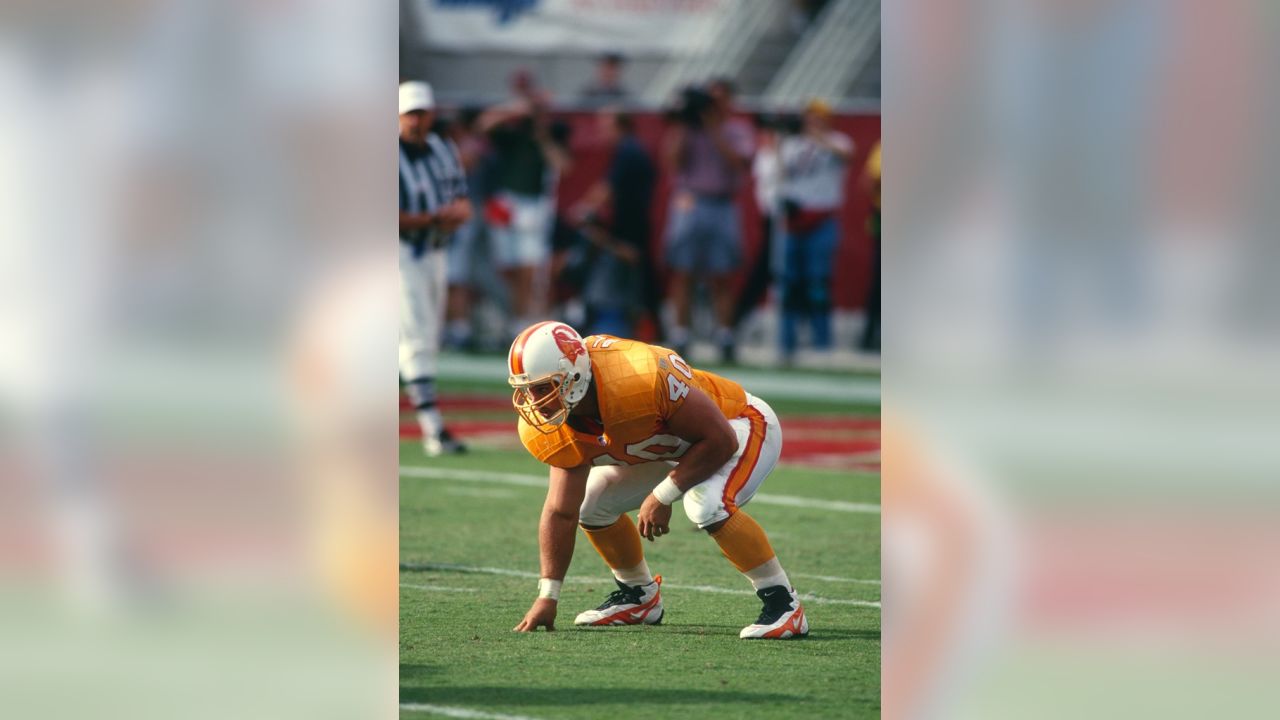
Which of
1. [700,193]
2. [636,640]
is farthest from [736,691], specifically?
[700,193]

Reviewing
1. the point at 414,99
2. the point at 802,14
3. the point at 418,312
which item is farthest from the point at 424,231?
the point at 802,14

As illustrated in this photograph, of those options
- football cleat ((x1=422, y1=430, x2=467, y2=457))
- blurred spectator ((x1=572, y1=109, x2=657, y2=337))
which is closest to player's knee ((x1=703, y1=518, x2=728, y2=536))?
football cleat ((x1=422, y1=430, x2=467, y2=457))

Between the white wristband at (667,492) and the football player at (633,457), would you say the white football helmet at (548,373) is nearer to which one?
the football player at (633,457)

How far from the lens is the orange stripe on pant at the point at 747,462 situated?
5648 millimetres

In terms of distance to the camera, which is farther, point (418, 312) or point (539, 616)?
point (418, 312)

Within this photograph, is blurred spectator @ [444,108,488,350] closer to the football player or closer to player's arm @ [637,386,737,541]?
the football player

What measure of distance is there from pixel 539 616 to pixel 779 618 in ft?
2.64

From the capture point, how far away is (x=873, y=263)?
17.1 m

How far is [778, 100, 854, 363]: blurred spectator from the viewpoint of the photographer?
52.9 ft

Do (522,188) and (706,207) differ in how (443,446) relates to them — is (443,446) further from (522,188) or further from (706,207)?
(522,188)

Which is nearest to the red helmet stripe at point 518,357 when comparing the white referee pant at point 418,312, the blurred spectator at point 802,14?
the white referee pant at point 418,312

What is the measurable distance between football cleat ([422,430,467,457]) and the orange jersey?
16.7 feet
